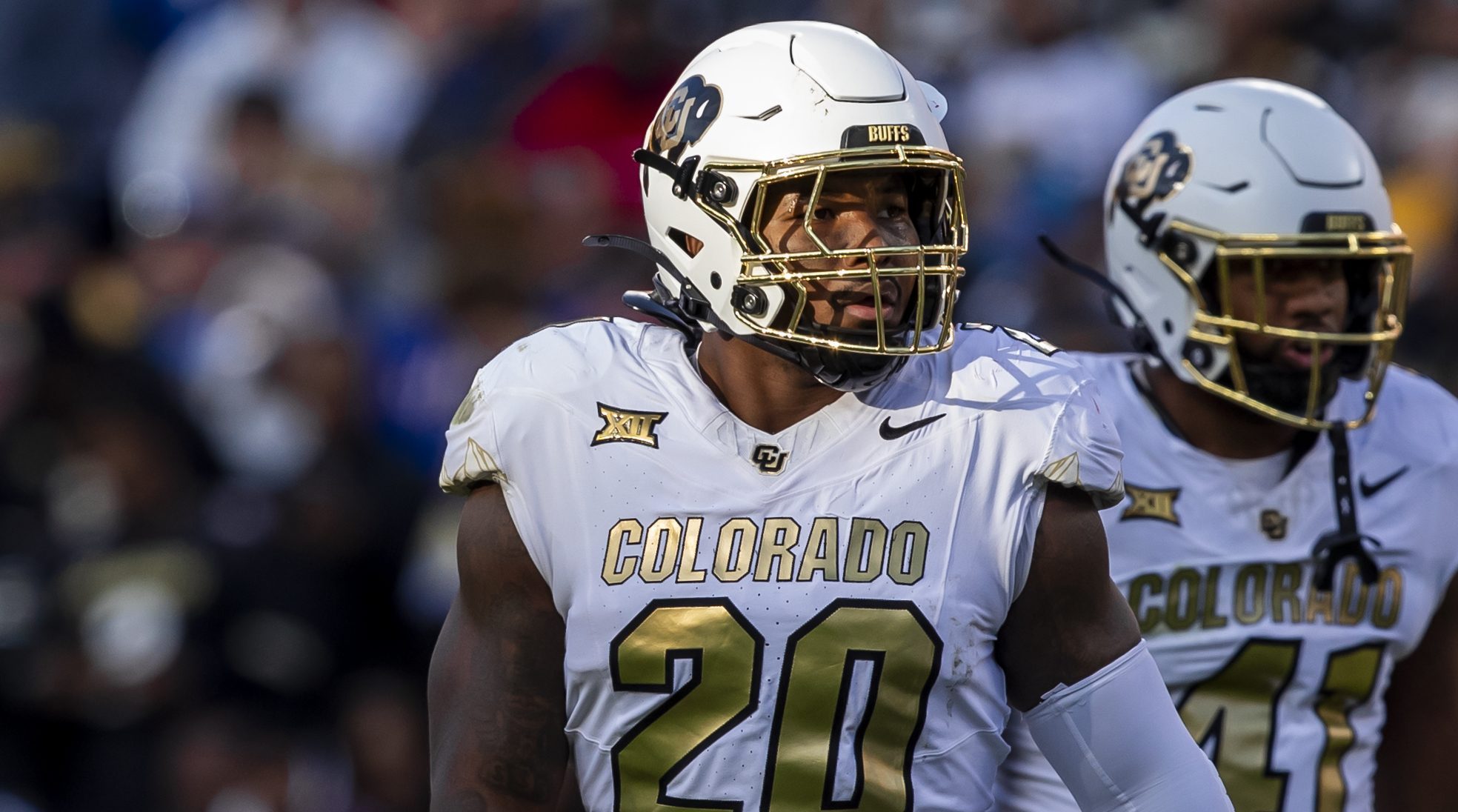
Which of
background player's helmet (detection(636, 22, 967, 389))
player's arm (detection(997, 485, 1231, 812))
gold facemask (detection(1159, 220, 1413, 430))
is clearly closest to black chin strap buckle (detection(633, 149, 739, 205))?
background player's helmet (detection(636, 22, 967, 389))

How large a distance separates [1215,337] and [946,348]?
40.2 inches

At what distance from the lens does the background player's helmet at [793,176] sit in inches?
106

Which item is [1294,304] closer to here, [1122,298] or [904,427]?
[1122,298]

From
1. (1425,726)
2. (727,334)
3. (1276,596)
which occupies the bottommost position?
(1425,726)

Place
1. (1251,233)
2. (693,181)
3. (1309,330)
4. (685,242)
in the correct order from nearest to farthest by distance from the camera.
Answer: (693,181) < (685,242) < (1309,330) < (1251,233)

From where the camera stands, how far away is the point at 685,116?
9.52 ft

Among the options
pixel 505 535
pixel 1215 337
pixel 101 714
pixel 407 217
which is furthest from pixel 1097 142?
pixel 505 535

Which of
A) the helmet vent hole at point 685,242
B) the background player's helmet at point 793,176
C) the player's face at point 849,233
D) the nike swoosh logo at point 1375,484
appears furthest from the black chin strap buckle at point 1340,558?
the helmet vent hole at point 685,242

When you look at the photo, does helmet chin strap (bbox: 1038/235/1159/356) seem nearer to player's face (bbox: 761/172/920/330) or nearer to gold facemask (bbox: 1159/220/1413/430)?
gold facemask (bbox: 1159/220/1413/430)

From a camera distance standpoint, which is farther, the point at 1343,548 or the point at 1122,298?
the point at 1122,298

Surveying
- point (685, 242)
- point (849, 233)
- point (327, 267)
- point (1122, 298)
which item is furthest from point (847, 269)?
point (327, 267)

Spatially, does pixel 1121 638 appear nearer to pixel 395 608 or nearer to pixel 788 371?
pixel 788 371

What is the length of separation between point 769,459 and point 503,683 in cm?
50

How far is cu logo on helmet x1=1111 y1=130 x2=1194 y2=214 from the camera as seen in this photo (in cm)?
382
